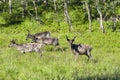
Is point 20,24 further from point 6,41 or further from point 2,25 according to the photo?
point 6,41

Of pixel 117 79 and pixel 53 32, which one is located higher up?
pixel 117 79

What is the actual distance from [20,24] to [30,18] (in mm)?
2897

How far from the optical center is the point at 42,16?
2219 inches

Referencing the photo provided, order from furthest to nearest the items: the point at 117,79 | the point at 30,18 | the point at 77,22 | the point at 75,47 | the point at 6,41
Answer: the point at 30,18, the point at 77,22, the point at 6,41, the point at 75,47, the point at 117,79

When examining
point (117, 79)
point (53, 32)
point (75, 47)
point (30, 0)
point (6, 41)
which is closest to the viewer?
point (117, 79)

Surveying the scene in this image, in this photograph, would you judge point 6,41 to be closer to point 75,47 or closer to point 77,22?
point 75,47

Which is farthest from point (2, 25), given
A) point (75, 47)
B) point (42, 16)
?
point (75, 47)

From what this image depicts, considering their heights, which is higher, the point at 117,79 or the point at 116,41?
the point at 117,79

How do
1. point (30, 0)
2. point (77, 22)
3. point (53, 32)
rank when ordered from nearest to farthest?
1. point (53, 32)
2. point (77, 22)
3. point (30, 0)

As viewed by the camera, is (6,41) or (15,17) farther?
(15,17)

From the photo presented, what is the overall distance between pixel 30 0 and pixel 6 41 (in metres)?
35.1

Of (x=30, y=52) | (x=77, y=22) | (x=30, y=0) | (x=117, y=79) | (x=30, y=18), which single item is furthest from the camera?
(x=30, y=0)

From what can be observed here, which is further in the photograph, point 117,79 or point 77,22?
point 77,22

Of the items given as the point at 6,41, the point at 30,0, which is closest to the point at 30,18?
the point at 30,0
